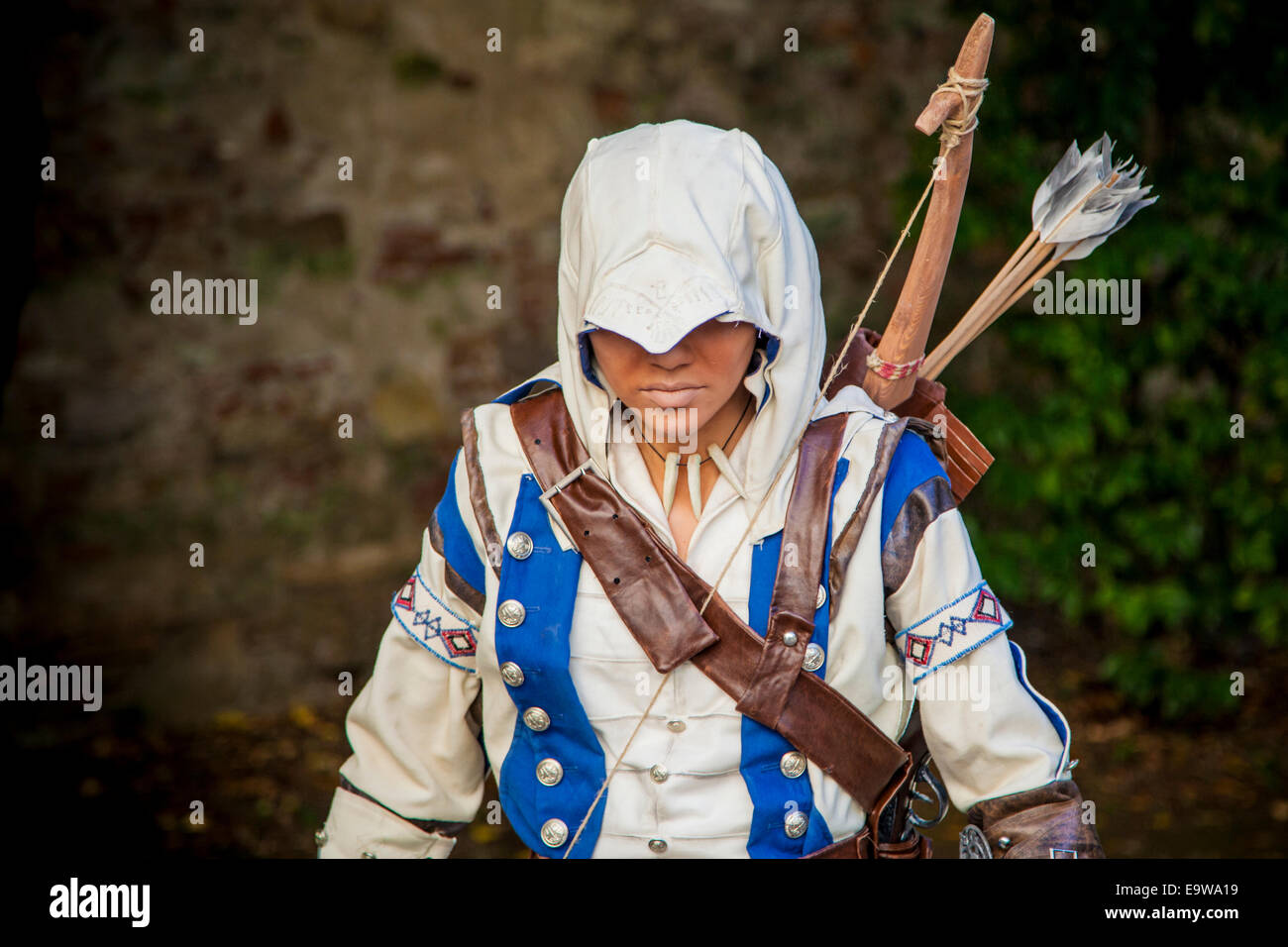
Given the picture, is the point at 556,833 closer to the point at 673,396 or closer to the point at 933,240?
the point at 673,396

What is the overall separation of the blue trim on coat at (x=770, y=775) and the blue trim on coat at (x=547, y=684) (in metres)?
0.20

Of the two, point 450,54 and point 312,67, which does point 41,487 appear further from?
point 450,54

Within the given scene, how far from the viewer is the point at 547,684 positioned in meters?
1.74

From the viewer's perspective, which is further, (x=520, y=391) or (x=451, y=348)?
(x=451, y=348)

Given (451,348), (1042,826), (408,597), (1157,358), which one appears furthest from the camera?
(451,348)

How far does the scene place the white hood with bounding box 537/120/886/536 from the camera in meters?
1.57

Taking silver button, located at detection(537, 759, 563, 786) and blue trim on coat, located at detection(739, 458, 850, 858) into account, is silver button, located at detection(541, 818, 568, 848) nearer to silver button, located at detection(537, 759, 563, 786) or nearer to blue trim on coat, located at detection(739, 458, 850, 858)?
silver button, located at detection(537, 759, 563, 786)

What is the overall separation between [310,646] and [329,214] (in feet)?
4.37

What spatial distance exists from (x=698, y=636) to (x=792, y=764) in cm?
21

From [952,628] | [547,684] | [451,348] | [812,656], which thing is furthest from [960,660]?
[451,348]

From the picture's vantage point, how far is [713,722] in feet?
5.72

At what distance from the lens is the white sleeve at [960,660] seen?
1719 millimetres

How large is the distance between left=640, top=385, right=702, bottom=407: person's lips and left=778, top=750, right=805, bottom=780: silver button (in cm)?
48

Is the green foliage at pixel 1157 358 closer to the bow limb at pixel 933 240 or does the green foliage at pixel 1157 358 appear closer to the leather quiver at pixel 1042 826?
the bow limb at pixel 933 240
